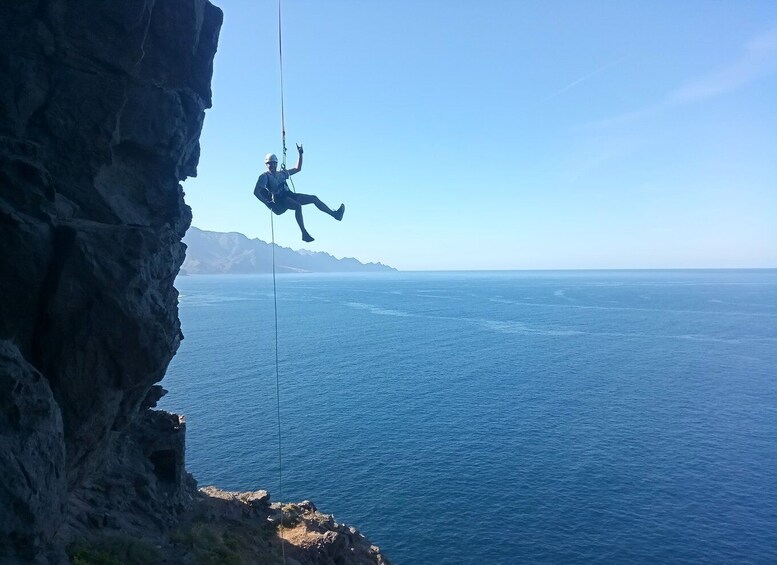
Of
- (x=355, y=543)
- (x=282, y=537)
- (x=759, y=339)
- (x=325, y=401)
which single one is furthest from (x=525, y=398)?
(x=759, y=339)

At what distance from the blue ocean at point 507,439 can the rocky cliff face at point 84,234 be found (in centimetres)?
2906

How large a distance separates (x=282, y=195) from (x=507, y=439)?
157 ft

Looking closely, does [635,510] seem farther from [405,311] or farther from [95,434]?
[405,311]

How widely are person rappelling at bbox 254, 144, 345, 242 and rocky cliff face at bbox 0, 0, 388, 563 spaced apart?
3.52 meters

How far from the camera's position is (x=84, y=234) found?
47.1 ft

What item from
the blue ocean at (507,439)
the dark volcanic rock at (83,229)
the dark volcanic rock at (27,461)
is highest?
the dark volcanic rock at (83,229)

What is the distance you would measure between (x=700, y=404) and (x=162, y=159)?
7377 cm

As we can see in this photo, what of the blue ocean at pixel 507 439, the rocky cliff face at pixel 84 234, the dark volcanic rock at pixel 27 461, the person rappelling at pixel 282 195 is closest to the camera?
the dark volcanic rock at pixel 27 461

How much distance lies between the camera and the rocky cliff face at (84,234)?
11.8m

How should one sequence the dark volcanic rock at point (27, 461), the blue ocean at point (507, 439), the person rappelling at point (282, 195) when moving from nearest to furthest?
the dark volcanic rock at point (27, 461), the person rappelling at point (282, 195), the blue ocean at point (507, 439)

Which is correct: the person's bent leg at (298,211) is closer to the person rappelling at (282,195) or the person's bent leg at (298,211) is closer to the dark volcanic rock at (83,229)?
the person rappelling at (282,195)

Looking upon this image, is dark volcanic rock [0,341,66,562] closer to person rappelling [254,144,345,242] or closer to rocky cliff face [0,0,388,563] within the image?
rocky cliff face [0,0,388,563]

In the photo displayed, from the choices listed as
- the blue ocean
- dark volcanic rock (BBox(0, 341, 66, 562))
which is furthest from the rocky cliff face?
the blue ocean

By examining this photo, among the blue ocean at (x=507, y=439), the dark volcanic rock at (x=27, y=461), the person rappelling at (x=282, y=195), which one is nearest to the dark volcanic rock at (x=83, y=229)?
the dark volcanic rock at (x=27, y=461)
